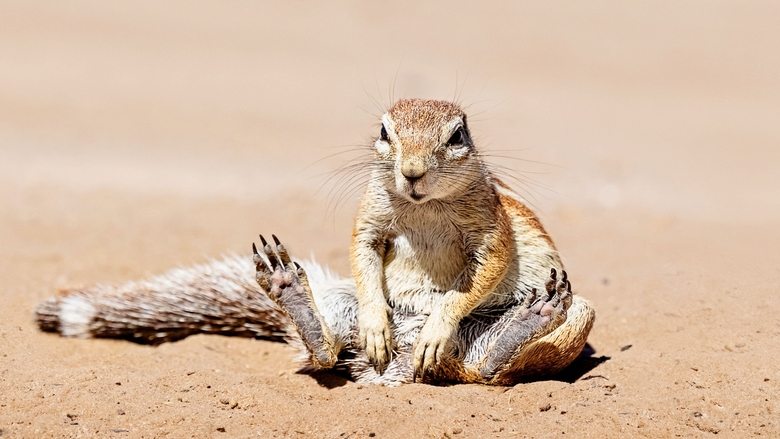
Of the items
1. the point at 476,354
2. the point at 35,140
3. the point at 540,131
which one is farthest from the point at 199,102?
the point at 476,354

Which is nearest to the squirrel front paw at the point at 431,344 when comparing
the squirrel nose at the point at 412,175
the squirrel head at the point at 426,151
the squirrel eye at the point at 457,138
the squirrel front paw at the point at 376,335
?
the squirrel front paw at the point at 376,335

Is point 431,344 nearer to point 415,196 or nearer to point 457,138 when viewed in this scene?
point 415,196

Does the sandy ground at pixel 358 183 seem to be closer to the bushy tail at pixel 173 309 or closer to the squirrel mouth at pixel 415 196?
the bushy tail at pixel 173 309

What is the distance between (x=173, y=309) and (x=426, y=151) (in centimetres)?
244

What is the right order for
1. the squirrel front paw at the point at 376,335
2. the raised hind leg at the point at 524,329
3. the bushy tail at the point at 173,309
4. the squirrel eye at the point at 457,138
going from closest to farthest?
the raised hind leg at the point at 524,329 < the squirrel eye at the point at 457,138 < the squirrel front paw at the point at 376,335 < the bushy tail at the point at 173,309

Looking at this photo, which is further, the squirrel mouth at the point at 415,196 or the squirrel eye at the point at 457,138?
the squirrel eye at the point at 457,138

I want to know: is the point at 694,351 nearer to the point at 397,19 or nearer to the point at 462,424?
the point at 462,424

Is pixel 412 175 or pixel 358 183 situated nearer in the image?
pixel 412 175

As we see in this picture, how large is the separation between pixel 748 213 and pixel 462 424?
27.6 feet

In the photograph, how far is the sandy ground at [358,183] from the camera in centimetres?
499

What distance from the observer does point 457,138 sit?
5.43 m

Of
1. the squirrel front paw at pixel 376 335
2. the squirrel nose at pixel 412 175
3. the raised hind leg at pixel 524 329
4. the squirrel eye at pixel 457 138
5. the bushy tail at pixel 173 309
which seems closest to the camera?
the squirrel nose at pixel 412 175

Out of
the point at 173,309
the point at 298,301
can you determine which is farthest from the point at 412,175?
the point at 173,309

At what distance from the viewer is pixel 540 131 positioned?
16391 mm
